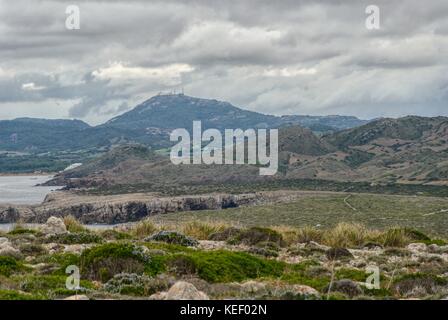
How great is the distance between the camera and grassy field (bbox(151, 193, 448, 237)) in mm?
57688

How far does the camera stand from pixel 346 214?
228 ft

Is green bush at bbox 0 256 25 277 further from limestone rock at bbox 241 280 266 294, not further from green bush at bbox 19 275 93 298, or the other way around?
limestone rock at bbox 241 280 266 294

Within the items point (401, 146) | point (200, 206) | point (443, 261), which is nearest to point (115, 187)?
point (200, 206)

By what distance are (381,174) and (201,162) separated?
164 feet

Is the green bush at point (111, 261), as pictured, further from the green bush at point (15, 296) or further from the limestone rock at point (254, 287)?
the green bush at point (15, 296)

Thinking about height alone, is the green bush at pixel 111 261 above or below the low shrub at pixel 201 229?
above

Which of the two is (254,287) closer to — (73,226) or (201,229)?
(201,229)

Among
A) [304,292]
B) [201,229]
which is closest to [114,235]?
[201,229]

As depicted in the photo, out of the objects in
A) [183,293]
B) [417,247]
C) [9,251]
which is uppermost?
[183,293]

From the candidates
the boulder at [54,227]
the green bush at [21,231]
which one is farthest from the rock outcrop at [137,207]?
the green bush at [21,231]

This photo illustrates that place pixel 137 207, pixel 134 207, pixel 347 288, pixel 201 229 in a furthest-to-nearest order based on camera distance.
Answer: pixel 134 207
pixel 137 207
pixel 201 229
pixel 347 288

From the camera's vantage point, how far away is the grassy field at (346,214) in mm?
57688

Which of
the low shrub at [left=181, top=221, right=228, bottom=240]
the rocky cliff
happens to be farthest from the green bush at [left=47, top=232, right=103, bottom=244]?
the rocky cliff

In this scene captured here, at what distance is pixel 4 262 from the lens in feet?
45.4
